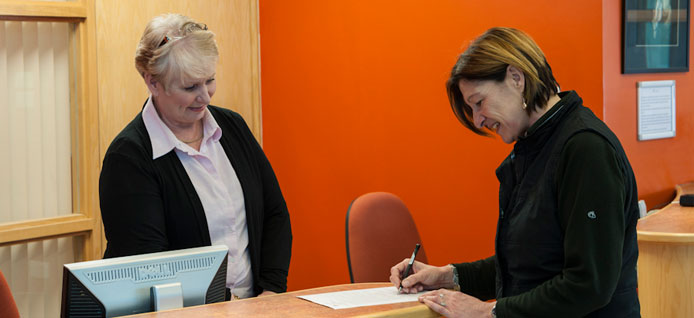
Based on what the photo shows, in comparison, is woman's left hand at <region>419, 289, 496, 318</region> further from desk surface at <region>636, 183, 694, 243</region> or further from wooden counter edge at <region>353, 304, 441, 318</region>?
desk surface at <region>636, 183, 694, 243</region>

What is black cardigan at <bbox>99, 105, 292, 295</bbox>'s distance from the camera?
2.26 meters

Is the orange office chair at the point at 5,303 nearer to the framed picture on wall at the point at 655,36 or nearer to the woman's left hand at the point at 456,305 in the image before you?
the woman's left hand at the point at 456,305

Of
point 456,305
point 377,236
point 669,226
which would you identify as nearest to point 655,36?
point 669,226

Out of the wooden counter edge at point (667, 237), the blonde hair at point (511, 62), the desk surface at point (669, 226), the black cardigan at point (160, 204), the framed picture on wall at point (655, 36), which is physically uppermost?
the framed picture on wall at point (655, 36)

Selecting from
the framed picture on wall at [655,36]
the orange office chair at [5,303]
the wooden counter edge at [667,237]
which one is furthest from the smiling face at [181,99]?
the framed picture on wall at [655,36]

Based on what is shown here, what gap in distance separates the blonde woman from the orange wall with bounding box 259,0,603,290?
4.62ft

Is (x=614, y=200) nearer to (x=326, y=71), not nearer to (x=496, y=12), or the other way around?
(x=496, y=12)

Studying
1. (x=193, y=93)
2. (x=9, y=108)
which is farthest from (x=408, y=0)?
(x=9, y=108)

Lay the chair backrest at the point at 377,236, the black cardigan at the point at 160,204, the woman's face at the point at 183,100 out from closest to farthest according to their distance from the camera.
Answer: the black cardigan at the point at 160,204 < the woman's face at the point at 183,100 < the chair backrest at the point at 377,236

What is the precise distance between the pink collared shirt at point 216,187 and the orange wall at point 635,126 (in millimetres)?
1831

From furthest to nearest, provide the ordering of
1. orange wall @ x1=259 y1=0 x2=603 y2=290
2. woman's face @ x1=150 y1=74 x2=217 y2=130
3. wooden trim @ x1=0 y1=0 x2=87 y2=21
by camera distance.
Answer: orange wall @ x1=259 y1=0 x2=603 y2=290, wooden trim @ x1=0 y1=0 x2=87 y2=21, woman's face @ x1=150 y1=74 x2=217 y2=130

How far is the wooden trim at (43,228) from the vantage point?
131 inches

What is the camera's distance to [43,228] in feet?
11.3

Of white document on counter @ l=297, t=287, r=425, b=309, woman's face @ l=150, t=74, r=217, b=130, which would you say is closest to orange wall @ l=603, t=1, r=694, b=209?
white document on counter @ l=297, t=287, r=425, b=309
